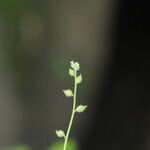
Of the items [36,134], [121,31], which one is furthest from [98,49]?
[36,134]

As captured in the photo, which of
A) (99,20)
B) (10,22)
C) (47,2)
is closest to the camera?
(10,22)

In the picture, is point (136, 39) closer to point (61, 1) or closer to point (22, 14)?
point (61, 1)

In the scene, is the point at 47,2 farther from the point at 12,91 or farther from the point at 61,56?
the point at 12,91

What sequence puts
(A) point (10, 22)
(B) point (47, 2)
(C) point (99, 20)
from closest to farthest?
(A) point (10, 22) < (B) point (47, 2) < (C) point (99, 20)

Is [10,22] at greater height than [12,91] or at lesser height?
greater

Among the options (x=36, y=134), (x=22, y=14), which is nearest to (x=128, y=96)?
(x=36, y=134)

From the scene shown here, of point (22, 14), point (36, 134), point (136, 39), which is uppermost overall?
point (22, 14)

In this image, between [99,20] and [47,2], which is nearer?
[47,2]
